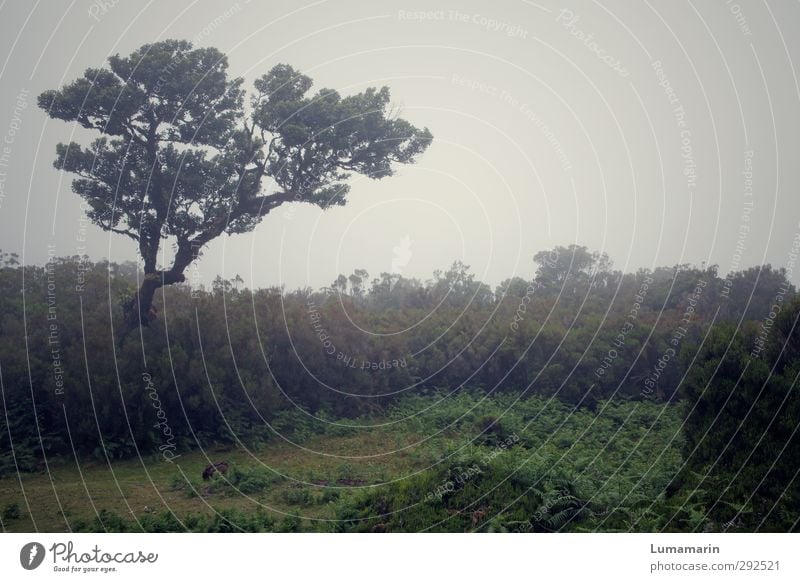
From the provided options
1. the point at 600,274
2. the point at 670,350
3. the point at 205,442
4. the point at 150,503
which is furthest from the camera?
the point at 600,274

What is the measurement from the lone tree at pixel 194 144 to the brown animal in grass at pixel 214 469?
7684 millimetres

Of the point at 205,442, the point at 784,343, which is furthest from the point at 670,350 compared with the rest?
the point at 205,442

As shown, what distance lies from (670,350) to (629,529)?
12.7 meters

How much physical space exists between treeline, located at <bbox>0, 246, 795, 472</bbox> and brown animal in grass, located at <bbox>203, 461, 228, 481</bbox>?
208 centimetres

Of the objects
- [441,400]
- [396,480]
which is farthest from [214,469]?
[441,400]

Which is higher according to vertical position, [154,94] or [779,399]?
[154,94]

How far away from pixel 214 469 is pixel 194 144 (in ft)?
36.0

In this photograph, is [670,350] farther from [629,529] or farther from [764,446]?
[629,529]

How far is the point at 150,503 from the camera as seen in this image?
12.2m

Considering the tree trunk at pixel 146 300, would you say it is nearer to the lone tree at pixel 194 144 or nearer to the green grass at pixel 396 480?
the lone tree at pixel 194 144

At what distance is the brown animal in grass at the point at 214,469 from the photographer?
13.9m

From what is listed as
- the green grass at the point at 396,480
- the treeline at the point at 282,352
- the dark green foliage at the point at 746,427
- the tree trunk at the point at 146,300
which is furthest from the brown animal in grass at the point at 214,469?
the dark green foliage at the point at 746,427

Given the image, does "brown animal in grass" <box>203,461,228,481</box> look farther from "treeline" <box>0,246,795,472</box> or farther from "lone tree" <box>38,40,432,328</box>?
"lone tree" <box>38,40,432,328</box>

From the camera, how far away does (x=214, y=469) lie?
46.0ft
